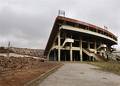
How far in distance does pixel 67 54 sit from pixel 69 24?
45.5 ft

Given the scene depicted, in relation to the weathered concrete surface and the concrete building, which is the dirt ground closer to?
the weathered concrete surface

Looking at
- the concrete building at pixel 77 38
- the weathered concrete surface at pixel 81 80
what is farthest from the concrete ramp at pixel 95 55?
the weathered concrete surface at pixel 81 80

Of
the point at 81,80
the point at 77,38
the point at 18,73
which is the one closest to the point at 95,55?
the point at 77,38

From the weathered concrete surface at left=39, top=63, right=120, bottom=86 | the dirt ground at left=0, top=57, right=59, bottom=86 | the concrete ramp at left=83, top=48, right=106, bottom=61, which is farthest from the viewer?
the concrete ramp at left=83, top=48, right=106, bottom=61

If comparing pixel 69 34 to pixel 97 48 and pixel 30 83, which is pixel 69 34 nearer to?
pixel 97 48

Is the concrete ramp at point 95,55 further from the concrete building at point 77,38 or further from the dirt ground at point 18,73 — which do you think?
the dirt ground at point 18,73

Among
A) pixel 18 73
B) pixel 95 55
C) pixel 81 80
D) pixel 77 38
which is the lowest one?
pixel 81 80

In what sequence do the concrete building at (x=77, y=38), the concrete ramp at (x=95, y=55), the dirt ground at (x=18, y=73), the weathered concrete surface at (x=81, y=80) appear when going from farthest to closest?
1. the concrete building at (x=77, y=38)
2. the concrete ramp at (x=95, y=55)
3. the weathered concrete surface at (x=81, y=80)
4. the dirt ground at (x=18, y=73)

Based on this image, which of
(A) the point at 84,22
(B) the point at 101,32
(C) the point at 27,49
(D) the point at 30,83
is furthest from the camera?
(C) the point at 27,49

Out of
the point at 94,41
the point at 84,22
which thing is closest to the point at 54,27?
the point at 84,22

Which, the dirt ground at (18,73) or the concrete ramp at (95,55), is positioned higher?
the concrete ramp at (95,55)

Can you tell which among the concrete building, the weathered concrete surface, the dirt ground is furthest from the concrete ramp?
the weathered concrete surface

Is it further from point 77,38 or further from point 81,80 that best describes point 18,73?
point 77,38

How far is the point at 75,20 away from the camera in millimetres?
53312
